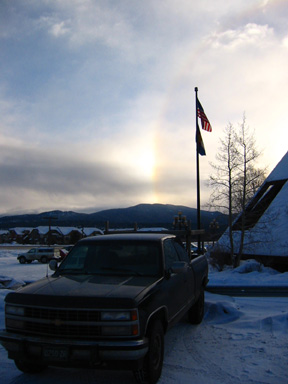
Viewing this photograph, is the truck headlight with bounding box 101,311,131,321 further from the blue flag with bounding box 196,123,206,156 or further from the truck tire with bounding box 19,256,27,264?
the truck tire with bounding box 19,256,27,264

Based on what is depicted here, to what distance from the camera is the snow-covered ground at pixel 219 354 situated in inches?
173

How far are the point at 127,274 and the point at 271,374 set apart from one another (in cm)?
222

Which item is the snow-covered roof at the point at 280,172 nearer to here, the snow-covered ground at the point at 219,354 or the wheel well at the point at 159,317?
the snow-covered ground at the point at 219,354

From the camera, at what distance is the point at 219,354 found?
17.1ft

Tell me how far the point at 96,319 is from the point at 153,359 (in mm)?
925

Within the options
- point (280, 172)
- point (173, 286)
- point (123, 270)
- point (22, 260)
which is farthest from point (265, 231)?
point (22, 260)

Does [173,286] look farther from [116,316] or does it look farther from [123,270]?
[116,316]

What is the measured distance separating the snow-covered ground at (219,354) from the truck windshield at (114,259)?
1306 millimetres

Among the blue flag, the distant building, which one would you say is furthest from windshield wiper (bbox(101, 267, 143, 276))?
the distant building

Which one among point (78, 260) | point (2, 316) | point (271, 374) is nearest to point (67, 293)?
point (78, 260)

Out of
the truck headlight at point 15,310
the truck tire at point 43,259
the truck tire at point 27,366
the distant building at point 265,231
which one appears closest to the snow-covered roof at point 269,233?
the distant building at point 265,231

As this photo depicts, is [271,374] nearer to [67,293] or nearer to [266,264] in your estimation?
[67,293]

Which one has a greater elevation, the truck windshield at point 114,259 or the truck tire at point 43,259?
the truck windshield at point 114,259

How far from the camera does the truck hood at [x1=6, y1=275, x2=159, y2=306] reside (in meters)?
4.00
